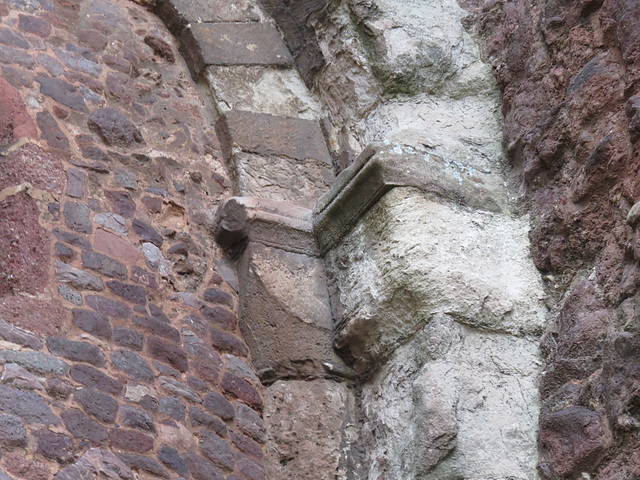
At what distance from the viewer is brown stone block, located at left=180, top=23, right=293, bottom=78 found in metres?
4.19

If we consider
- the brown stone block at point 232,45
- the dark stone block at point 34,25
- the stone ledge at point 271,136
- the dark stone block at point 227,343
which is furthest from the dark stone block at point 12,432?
the brown stone block at point 232,45

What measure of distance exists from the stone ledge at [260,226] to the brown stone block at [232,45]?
75 cm

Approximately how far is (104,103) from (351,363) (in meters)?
1.32

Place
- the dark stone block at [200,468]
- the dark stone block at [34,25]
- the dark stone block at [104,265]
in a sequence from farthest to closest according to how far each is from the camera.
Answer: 1. the dark stone block at [34,25]
2. the dark stone block at [104,265]
3. the dark stone block at [200,468]

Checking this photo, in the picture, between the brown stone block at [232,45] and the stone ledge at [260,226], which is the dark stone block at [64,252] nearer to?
the stone ledge at [260,226]

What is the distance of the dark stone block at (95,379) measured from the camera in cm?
291

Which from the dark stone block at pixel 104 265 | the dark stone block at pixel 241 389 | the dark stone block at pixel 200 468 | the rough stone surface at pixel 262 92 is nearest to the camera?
the dark stone block at pixel 200 468

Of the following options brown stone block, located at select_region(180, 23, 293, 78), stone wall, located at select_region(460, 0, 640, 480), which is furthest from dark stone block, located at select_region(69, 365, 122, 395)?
brown stone block, located at select_region(180, 23, 293, 78)

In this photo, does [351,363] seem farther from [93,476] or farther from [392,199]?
[93,476]

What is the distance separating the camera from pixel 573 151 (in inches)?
128

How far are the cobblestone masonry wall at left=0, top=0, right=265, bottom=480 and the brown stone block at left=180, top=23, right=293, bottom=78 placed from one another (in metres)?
0.10

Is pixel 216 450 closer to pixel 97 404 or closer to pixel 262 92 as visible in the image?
pixel 97 404

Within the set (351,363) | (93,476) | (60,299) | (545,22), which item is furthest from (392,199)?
(93,476)

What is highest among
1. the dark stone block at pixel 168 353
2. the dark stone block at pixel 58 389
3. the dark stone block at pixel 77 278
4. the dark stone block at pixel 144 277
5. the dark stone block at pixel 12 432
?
the dark stone block at pixel 144 277
